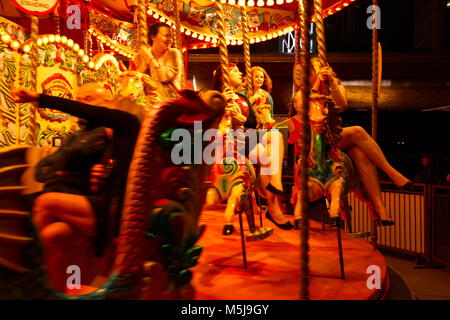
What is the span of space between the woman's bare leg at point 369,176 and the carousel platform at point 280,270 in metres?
0.51

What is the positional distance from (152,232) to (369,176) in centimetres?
255

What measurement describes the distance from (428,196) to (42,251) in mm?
4941

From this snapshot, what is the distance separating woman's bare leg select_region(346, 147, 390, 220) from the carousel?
45 millimetres

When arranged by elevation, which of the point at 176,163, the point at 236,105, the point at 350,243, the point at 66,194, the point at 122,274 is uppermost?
the point at 236,105

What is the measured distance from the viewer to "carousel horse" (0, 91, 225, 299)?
171cm

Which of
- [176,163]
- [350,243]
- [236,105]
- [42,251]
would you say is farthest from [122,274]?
[350,243]

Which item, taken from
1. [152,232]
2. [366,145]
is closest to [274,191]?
[366,145]

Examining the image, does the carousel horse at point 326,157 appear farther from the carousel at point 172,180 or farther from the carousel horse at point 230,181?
the carousel horse at point 230,181

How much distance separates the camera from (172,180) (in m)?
2.01

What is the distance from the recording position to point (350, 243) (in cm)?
468

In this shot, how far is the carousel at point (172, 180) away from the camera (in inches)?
72.1

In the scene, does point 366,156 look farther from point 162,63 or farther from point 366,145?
point 162,63

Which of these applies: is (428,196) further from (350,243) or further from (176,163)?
(176,163)

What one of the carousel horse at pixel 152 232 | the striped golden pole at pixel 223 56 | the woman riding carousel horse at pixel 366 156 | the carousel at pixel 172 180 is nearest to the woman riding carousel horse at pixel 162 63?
the carousel at pixel 172 180
